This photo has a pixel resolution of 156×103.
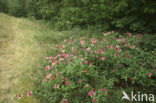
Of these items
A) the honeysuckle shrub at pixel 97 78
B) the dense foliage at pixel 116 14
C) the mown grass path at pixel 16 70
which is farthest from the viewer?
the dense foliage at pixel 116 14

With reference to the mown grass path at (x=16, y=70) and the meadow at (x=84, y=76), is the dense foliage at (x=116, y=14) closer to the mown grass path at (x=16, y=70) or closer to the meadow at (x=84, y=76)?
the meadow at (x=84, y=76)

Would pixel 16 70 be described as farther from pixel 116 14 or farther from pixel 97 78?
pixel 116 14

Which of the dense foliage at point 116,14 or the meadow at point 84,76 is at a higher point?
the dense foliage at point 116,14

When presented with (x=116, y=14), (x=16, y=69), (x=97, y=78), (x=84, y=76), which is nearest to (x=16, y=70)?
(x=16, y=69)

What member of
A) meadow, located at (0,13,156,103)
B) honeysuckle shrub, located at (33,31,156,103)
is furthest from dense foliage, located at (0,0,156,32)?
honeysuckle shrub, located at (33,31,156,103)

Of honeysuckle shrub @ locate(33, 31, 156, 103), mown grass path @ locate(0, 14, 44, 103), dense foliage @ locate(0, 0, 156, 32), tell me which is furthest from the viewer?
dense foliage @ locate(0, 0, 156, 32)

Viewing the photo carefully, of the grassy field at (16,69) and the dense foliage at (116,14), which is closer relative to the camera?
the grassy field at (16,69)

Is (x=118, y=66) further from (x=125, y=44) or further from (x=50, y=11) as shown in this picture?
(x=50, y=11)

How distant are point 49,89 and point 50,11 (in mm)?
6084

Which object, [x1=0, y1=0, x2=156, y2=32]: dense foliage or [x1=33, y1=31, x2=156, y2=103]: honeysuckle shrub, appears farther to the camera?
[x1=0, y1=0, x2=156, y2=32]: dense foliage

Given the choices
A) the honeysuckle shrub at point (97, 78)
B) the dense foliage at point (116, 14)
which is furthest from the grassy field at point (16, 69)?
the dense foliage at point (116, 14)

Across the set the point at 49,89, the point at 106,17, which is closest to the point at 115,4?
the point at 106,17

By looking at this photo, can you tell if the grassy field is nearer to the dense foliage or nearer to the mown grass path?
the mown grass path

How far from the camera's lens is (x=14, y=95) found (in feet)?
7.20
